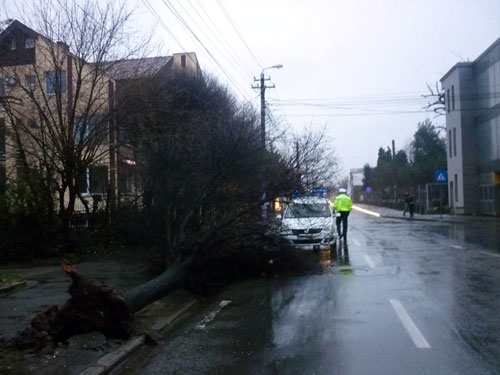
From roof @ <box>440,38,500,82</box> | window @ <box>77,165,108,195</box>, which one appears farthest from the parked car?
roof @ <box>440,38,500,82</box>

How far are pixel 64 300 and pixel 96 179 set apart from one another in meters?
9.91

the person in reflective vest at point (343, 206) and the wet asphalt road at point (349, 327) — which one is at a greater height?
the person in reflective vest at point (343, 206)

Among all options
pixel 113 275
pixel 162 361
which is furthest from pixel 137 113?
pixel 162 361

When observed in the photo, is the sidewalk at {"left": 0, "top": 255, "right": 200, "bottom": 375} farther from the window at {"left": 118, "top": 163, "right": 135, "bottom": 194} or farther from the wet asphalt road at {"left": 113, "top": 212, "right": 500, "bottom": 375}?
the window at {"left": 118, "top": 163, "right": 135, "bottom": 194}

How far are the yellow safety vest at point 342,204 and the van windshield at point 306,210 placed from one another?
34 cm

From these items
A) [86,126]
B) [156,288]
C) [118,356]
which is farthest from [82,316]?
[86,126]

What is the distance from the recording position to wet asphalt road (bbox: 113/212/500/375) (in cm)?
629

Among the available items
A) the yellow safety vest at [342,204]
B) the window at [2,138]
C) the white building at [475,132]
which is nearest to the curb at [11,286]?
the window at [2,138]

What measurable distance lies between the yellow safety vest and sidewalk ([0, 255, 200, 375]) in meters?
7.42

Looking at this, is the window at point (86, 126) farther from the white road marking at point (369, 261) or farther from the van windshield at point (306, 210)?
the white road marking at point (369, 261)

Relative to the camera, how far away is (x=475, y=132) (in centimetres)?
4088

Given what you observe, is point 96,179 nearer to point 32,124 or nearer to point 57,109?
point 32,124

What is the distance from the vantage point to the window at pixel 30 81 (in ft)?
55.9

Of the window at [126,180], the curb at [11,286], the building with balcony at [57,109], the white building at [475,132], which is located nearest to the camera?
the curb at [11,286]
